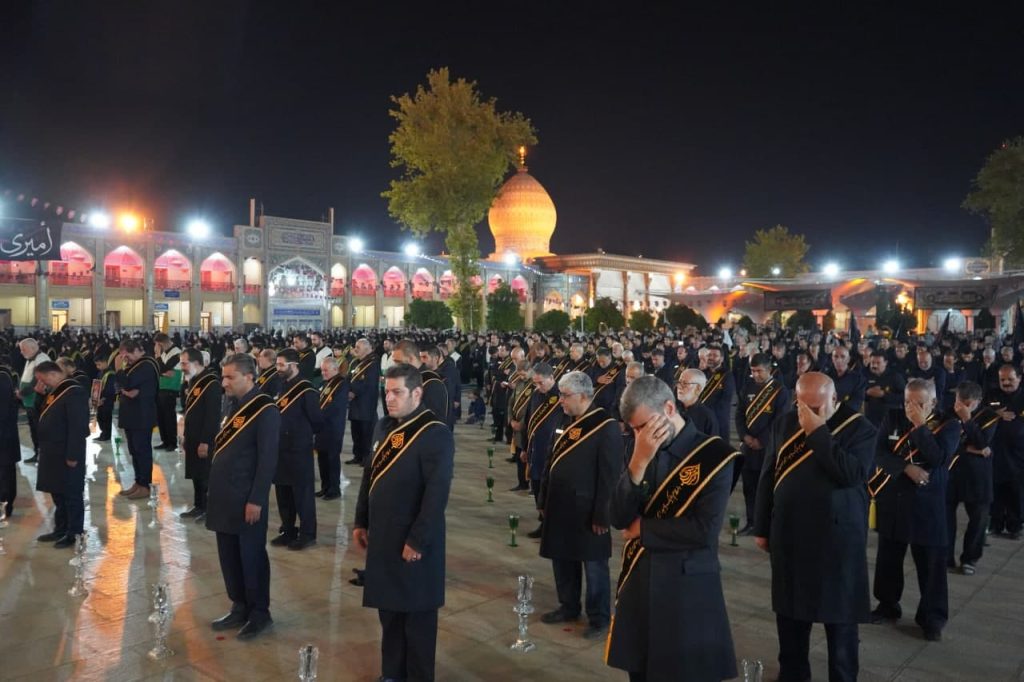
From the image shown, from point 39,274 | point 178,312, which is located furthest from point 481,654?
point 178,312

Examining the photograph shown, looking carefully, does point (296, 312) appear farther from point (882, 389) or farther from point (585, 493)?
point (585, 493)

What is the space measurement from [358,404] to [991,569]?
308 inches

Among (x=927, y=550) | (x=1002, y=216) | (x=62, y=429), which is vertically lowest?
(x=927, y=550)

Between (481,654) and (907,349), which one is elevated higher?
(907,349)

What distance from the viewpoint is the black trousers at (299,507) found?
→ 7555 millimetres

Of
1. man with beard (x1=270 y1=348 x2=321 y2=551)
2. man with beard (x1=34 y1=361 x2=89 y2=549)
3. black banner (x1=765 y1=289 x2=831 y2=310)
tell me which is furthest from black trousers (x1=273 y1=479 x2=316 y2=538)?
black banner (x1=765 y1=289 x2=831 y2=310)

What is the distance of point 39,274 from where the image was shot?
36531 mm

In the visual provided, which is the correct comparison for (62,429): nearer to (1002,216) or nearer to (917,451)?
(917,451)

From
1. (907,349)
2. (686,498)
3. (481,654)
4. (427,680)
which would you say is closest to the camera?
(686,498)

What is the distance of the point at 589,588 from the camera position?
5449 millimetres

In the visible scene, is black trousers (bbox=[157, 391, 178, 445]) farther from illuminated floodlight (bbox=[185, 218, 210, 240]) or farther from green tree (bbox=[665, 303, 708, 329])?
illuminated floodlight (bbox=[185, 218, 210, 240])

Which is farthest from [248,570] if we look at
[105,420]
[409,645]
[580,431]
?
[105,420]

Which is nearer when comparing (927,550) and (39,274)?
(927,550)

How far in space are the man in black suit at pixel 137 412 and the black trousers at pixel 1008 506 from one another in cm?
953
